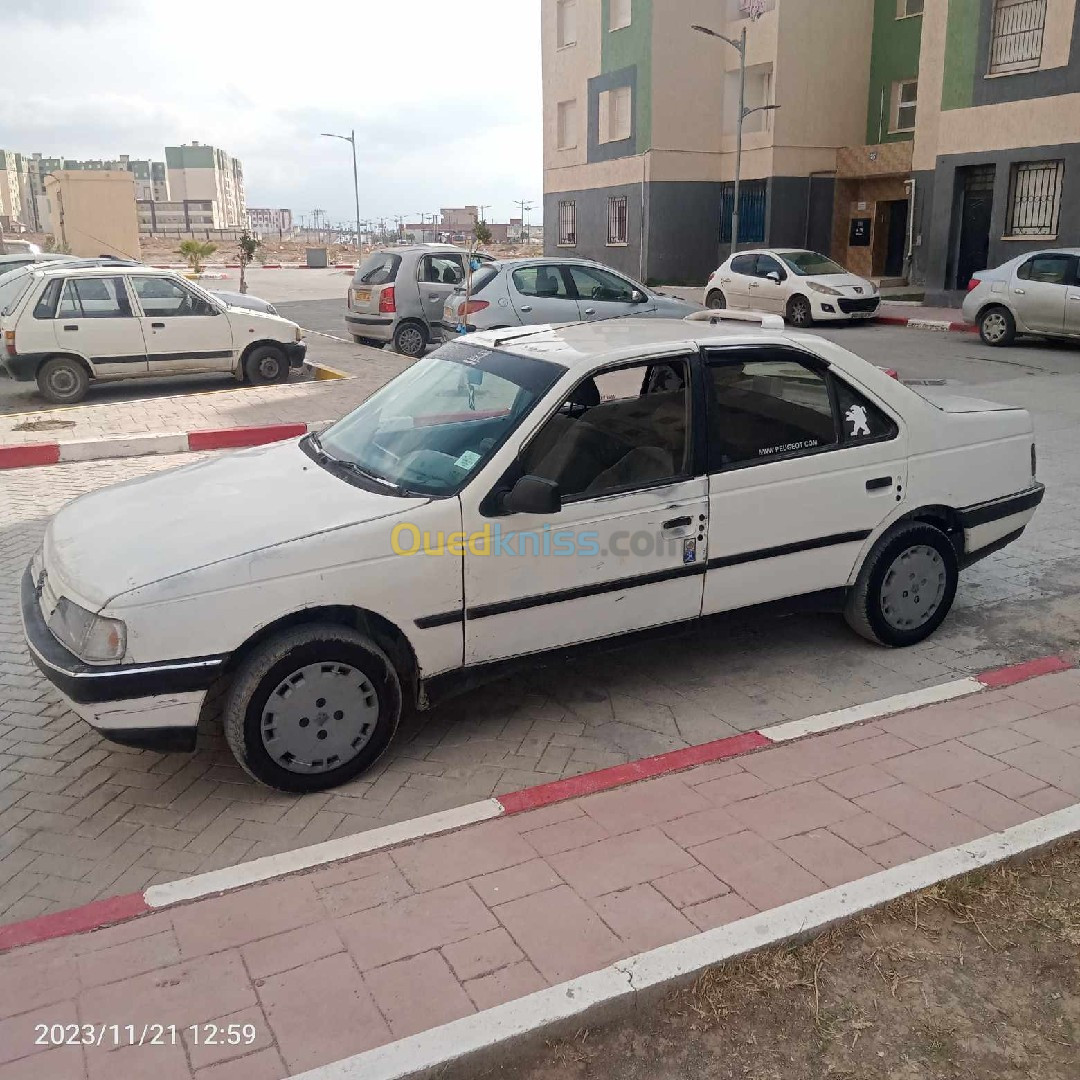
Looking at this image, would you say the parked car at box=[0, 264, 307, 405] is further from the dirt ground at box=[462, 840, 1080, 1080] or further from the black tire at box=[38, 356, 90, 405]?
the dirt ground at box=[462, 840, 1080, 1080]

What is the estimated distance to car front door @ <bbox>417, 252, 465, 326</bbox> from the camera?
16641 mm

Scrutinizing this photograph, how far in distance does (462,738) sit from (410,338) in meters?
13.1

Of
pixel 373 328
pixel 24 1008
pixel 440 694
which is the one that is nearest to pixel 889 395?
pixel 440 694

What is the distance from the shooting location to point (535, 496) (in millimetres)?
3977

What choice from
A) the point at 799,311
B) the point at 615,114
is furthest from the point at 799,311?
the point at 615,114

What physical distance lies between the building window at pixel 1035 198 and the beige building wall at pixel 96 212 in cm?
3186

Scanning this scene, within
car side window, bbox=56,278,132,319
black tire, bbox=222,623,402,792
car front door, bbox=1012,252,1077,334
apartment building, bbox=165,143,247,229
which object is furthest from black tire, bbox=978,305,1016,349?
apartment building, bbox=165,143,247,229

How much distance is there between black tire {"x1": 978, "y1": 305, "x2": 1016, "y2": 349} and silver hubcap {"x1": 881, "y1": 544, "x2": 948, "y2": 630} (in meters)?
13.7

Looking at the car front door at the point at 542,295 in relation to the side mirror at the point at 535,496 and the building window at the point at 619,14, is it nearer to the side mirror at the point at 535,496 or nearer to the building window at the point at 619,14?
the side mirror at the point at 535,496

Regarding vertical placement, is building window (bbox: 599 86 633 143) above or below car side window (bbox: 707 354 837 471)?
above

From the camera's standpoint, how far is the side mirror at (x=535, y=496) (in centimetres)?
397

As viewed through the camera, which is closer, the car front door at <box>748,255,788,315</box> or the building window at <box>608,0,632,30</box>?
the car front door at <box>748,255,788,315</box>

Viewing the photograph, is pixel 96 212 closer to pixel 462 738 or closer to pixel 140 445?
pixel 140 445

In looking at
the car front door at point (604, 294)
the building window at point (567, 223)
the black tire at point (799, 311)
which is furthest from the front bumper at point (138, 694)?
the building window at point (567, 223)
